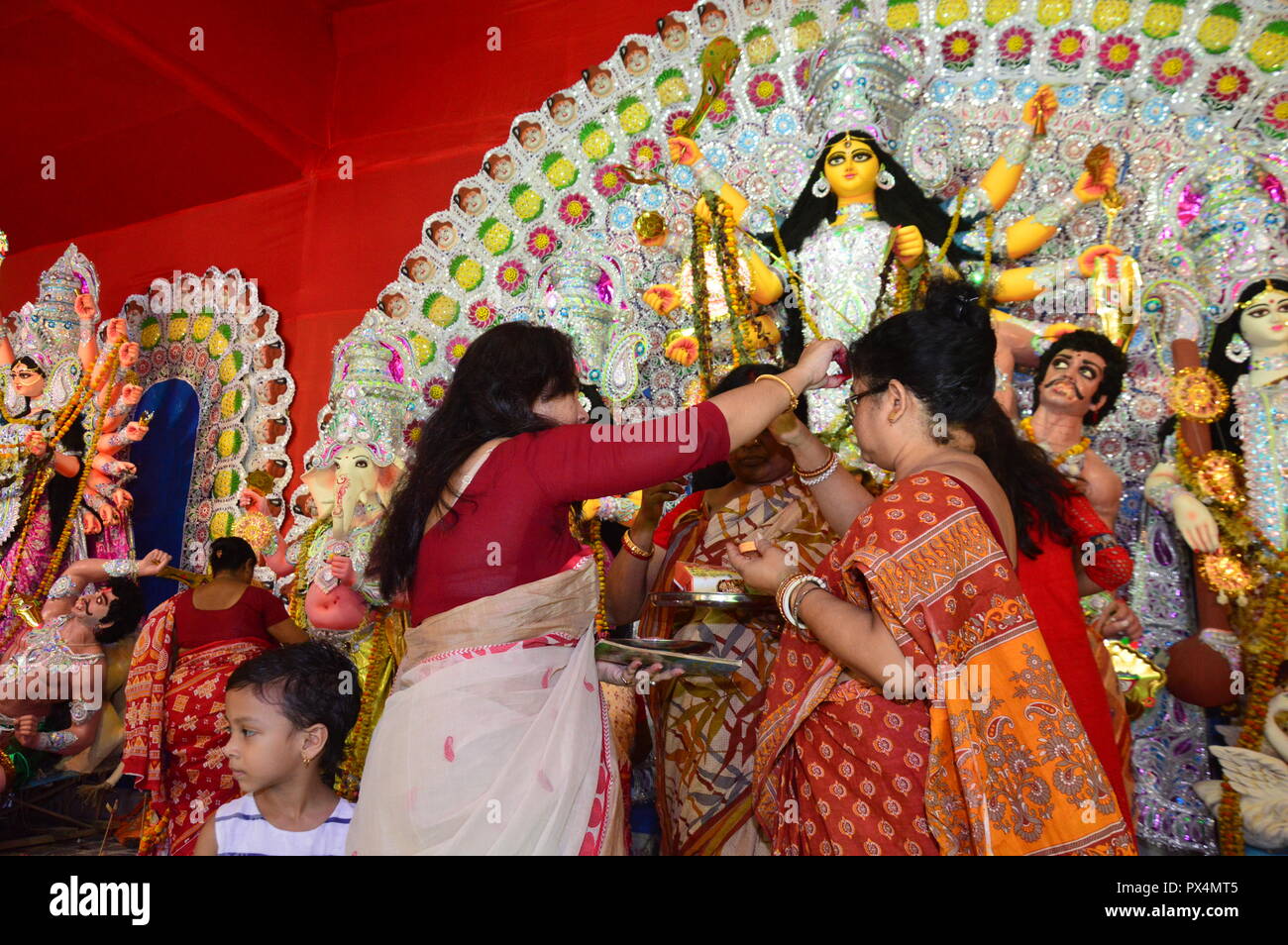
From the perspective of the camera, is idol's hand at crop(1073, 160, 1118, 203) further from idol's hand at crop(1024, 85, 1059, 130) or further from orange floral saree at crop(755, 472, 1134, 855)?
orange floral saree at crop(755, 472, 1134, 855)

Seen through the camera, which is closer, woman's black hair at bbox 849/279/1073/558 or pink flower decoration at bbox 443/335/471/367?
woman's black hair at bbox 849/279/1073/558

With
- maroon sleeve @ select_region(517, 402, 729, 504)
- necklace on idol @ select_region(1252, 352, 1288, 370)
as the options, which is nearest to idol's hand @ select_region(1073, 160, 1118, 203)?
necklace on idol @ select_region(1252, 352, 1288, 370)

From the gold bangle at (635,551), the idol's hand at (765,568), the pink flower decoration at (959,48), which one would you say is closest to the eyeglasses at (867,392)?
the idol's hand at (765,568)

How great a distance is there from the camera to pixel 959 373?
174 cm

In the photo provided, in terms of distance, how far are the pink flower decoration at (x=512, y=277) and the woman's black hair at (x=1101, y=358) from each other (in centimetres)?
226

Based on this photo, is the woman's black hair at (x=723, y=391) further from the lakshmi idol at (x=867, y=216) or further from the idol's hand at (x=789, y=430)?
the lakshmi idol at (x=867, y=216)

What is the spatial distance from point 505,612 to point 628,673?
0.35 m

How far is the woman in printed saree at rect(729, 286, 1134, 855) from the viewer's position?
4.86ft

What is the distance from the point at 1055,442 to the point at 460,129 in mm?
3346

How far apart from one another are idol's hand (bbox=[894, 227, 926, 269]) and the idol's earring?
1.08 metres

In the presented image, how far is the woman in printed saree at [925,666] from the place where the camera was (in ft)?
4.86

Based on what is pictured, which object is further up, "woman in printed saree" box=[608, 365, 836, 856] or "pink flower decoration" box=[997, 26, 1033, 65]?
"pink flower decoration" box=[997, 26, 1033, 65]

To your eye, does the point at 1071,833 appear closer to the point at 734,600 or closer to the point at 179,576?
the point at 734,600
